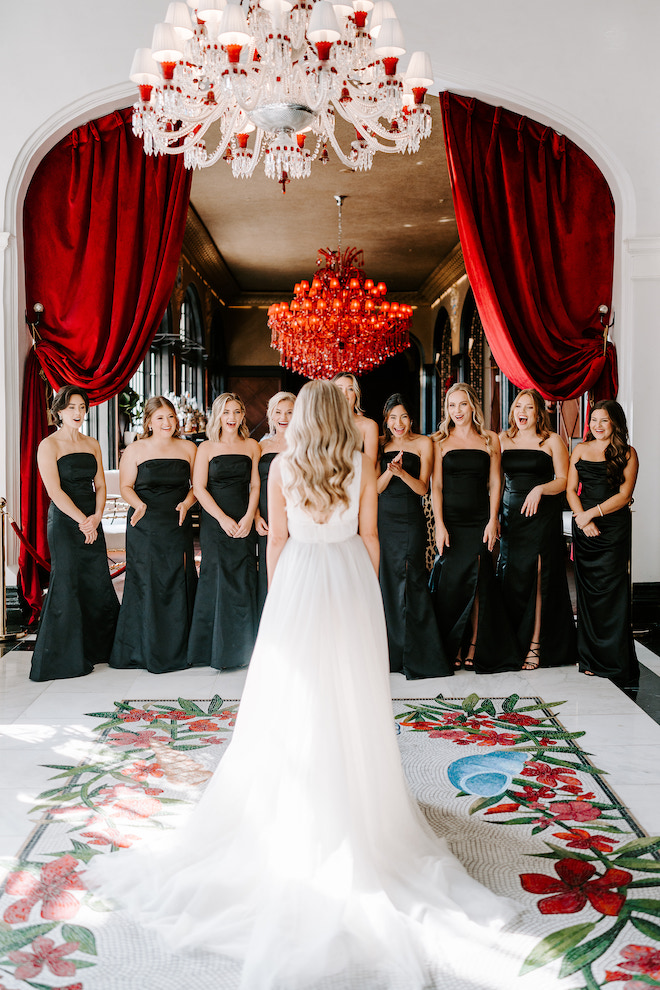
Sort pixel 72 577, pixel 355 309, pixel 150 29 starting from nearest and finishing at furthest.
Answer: pixel 72 577, pixel 150 29, pixel 355 309

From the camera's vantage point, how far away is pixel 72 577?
5.08 m

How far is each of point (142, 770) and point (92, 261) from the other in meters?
3.93

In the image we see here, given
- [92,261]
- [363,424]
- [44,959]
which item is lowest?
[44,959]

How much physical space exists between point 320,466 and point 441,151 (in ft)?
23.8

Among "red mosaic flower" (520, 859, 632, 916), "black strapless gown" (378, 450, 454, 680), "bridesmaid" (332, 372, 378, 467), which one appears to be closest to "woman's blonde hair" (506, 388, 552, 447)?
"black strapless gown" (378, 450, 454, 680)

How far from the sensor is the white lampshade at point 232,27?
3.55 m

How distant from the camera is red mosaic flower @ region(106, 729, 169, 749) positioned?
156 inches

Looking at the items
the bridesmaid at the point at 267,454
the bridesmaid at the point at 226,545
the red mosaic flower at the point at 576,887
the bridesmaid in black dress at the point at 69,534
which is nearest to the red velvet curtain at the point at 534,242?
the bridesmaid at the point at 267,454

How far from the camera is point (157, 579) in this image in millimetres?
5207

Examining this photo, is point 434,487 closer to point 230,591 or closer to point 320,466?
point 230,591

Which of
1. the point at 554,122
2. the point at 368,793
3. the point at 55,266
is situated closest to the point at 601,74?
the point at 554,122

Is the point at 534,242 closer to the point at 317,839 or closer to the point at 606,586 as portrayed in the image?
the point at 606,586

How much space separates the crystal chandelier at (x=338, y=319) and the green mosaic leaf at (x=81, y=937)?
31.3 feet

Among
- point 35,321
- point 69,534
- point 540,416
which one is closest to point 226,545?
point 69,534
